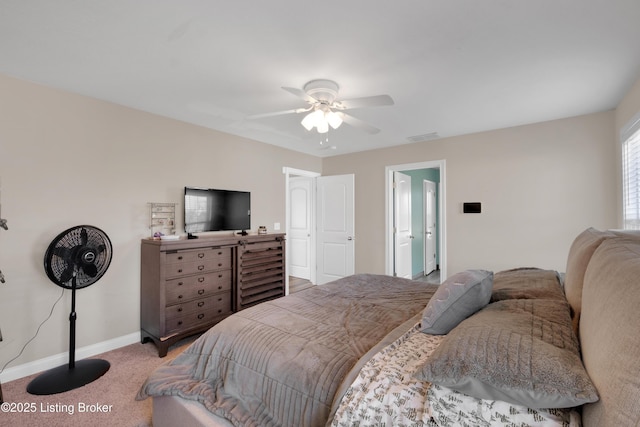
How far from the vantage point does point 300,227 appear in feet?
18.5

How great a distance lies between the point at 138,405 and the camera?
6.48 feet

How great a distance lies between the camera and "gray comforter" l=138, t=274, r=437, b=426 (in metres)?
1.17

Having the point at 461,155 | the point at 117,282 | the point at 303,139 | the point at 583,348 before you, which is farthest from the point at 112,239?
the point at 461,155

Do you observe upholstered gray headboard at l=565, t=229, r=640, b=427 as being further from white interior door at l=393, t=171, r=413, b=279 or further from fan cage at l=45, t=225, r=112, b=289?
white interior door at l=393, t=171, r=413, b=279

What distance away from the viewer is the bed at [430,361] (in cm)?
74

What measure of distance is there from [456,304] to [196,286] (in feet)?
8.44

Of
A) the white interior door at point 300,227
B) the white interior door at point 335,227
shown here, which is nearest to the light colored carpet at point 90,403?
the white interior door at point 335,227

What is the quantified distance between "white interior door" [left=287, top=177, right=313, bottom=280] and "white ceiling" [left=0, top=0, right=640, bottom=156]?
106 inches

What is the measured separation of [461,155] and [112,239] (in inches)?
170

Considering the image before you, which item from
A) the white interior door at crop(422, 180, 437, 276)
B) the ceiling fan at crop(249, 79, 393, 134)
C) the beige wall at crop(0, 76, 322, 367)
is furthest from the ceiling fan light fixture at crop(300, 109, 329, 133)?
the white interior door at crop(422, 180, 437, 276)

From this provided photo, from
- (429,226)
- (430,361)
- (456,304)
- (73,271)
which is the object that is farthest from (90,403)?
(429,226)

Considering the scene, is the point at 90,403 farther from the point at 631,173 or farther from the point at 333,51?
the point at 631,173

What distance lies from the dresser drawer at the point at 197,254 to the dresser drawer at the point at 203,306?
1.42ft

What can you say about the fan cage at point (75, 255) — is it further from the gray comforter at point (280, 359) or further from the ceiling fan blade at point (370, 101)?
the ceiling fan blade at point (370, 101)
